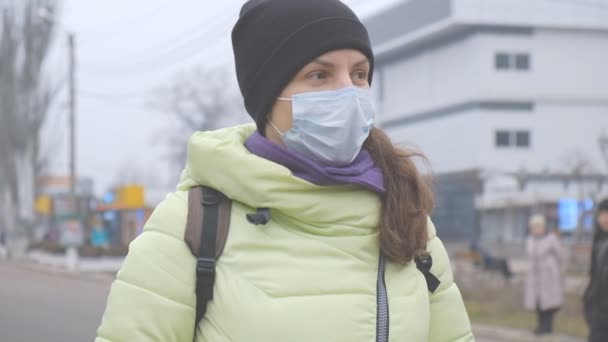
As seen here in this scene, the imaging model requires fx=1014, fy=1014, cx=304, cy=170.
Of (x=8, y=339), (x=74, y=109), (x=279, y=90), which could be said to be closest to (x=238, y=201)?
(x=279, y=90)

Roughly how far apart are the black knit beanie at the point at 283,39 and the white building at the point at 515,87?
183 ft

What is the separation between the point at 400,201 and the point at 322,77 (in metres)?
0.30

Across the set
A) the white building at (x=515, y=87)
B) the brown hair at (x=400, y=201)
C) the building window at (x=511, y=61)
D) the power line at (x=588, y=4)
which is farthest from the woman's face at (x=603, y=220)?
the power line at (x=588, y=4)

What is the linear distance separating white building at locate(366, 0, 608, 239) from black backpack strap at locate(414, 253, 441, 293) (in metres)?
55.8

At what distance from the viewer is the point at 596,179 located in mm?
50531

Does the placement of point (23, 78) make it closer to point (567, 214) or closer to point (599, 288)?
point (567, 214)

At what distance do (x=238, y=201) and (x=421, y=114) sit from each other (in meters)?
64.2

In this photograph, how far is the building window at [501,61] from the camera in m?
60.5

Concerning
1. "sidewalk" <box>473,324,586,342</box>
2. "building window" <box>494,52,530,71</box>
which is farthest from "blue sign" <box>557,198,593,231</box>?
"sidewalk" <box>473,324,586,342</box>

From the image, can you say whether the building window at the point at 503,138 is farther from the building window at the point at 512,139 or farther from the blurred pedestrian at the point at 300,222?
the blurred pedestrian at the point at 300,222

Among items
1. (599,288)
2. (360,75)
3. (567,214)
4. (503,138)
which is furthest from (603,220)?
(503,138)

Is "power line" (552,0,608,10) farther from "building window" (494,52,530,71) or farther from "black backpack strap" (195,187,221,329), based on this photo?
"black backpack strap" (195,187,221,329)

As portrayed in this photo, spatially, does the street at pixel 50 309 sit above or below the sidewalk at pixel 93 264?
above

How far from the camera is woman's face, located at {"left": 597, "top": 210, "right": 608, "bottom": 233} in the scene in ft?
26.0
